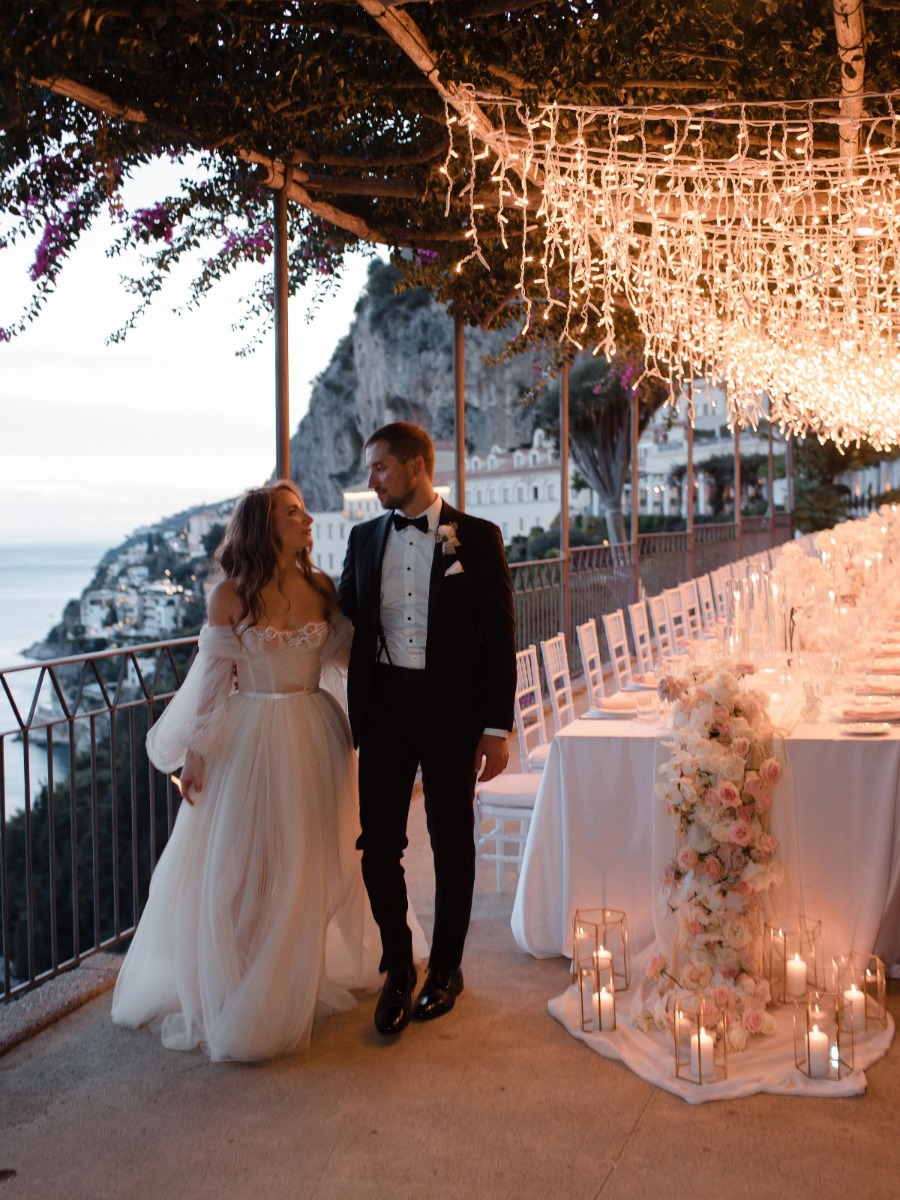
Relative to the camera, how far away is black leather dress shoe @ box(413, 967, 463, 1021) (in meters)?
3.60

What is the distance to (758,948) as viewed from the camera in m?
3.55

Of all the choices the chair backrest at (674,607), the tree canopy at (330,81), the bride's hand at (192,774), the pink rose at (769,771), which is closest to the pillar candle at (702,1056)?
the pink rose at (769,771)

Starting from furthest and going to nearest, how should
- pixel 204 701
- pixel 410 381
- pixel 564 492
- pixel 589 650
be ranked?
pixel 410 381 < pixel 564 492 < pixel 589 650 < pixel 204 701

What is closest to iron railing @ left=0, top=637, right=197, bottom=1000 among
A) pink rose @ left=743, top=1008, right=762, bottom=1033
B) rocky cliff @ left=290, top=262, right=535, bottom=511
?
pink rose @ left=743, top=1008, right=762, bottom=1033

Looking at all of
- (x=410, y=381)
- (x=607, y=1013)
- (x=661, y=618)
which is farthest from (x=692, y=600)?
(x=410, y=381)

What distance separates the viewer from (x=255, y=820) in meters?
3.48

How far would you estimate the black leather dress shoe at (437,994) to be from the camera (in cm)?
360

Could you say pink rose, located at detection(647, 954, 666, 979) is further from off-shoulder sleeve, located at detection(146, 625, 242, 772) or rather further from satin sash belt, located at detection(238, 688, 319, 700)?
off-shoulder sleeve, located at detection(146, 625, 242, 772)

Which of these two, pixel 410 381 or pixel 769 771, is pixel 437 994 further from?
pixel 410 381

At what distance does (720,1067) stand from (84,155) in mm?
3967

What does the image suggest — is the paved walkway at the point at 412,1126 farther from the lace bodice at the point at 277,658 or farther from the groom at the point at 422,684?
the lace bodice at the point at 277,658

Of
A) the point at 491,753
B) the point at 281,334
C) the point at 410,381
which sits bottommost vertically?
the point at 491,753

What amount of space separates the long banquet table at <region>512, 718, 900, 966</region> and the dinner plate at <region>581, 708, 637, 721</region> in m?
0.20

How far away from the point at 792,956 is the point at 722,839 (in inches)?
20.9
